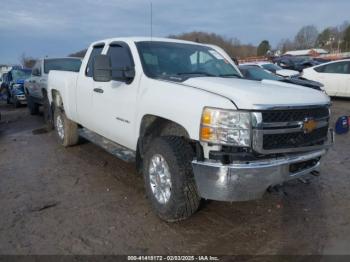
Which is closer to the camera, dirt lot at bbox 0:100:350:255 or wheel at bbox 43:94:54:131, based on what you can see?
dirt lot at bbox 0:100:350:255

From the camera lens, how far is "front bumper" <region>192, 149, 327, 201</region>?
126 inches

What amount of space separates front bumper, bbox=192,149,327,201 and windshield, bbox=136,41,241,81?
130 centimetres

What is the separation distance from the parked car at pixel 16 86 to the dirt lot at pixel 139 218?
38.3ft

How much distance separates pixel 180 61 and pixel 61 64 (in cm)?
765

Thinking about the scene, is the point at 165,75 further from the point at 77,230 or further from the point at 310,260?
the point at 310,260

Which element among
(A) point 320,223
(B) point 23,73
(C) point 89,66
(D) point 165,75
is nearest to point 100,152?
(C) point 89,66

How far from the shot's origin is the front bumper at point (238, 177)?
10.5ft

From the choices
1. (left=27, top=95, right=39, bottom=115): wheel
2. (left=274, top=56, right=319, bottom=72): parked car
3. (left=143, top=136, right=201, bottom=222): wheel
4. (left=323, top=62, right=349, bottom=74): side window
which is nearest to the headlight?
(left=143, top=136, right=201, bottom=222): wheel

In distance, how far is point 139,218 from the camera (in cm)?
404

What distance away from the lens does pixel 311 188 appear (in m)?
4.92

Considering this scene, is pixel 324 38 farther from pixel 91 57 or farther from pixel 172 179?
pixel 172 179

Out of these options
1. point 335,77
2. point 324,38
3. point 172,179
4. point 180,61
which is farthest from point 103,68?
point 324,38

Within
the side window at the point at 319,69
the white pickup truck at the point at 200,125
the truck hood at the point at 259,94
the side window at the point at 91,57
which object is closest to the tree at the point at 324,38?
the side window at the point at 319,69

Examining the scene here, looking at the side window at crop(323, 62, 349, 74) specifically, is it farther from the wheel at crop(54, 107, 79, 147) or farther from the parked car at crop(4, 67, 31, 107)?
the parked car at crop(4, 67, 31, 107)
